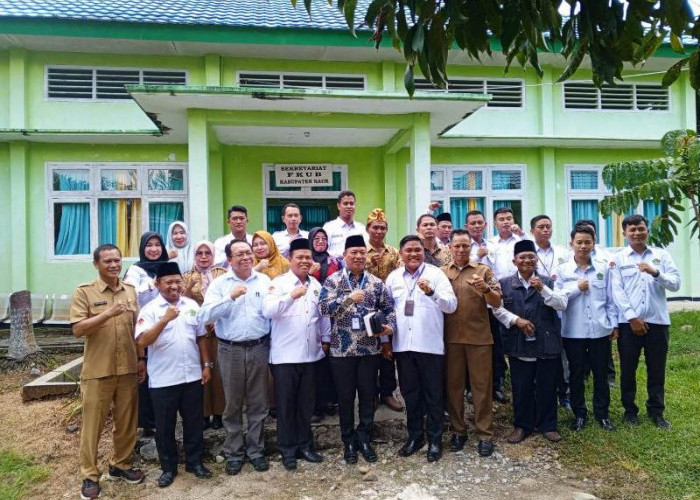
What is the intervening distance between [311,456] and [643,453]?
2.65m

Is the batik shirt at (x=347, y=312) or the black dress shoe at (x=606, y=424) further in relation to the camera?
the black dress shoe at (x=606, y=424)

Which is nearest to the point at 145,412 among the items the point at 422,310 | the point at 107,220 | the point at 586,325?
the point at 422,310

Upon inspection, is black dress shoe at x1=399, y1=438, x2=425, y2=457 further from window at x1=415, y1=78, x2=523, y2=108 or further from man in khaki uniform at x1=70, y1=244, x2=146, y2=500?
window at x1=415, y1=78, x2=523, y2=108

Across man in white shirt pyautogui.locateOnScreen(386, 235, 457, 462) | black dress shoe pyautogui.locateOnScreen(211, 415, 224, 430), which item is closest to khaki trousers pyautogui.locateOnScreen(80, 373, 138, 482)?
black dress shoe pyautogui.locateOnScreen(211, 415, 224, 430)

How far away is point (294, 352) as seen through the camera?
421 centimetres

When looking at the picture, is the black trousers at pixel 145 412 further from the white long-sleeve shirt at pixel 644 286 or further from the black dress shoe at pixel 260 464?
the white long-sleeve shirt at pixel 644 286

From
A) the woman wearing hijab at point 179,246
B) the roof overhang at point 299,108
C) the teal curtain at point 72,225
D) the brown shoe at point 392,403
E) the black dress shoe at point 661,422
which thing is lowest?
the black dress shoe at point 661,422

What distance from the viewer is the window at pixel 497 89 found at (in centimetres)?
1020

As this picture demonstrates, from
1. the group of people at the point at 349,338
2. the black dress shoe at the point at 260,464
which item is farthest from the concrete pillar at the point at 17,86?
the black dress shoe at the point at 260,464

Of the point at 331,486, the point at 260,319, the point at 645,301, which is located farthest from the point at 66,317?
the point at 645,301

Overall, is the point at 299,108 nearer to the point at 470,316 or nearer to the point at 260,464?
the point at 470,316

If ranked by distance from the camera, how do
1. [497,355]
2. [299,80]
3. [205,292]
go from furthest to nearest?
[299,80] < [497,355] < [205,292]

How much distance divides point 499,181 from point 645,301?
232 inches

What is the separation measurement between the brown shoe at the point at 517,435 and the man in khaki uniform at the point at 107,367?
302 cm
